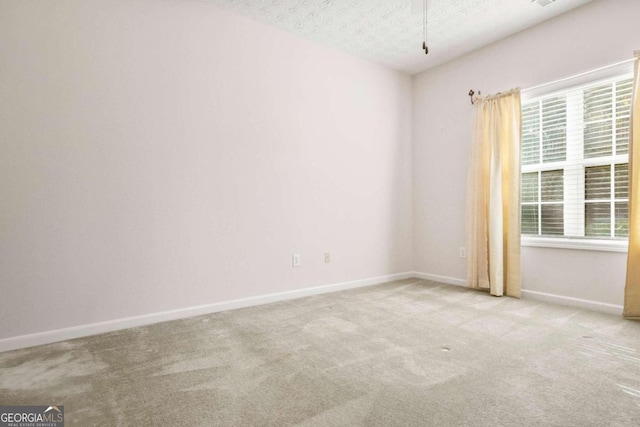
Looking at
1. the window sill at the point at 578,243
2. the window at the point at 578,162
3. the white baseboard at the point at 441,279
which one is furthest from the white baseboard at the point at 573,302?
the white baseboard at the point at 441,279

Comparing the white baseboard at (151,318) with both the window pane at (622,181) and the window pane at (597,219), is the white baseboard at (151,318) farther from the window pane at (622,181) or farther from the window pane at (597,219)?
the window pane at (622,181)

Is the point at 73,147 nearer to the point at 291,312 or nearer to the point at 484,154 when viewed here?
the point at 291,312

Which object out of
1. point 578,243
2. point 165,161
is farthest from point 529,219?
point 165,161

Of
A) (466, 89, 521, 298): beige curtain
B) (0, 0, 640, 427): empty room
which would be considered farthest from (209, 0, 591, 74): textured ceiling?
(466, 89, 521, 298): beige curtain

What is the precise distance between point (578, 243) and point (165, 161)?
377cm

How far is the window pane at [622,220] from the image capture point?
290 centimetres

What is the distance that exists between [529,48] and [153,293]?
14.1 ft

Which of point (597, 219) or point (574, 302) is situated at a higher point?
point (597, 219)

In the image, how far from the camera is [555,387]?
168 cm

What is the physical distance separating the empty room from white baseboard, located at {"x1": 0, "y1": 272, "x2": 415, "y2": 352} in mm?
16

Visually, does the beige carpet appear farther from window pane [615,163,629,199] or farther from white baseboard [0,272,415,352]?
window pane [615,163,629,199]

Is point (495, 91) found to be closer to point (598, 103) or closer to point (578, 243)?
point (598, 103)

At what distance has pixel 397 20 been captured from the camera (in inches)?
129

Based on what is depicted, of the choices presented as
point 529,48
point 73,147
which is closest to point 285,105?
point 73,147
